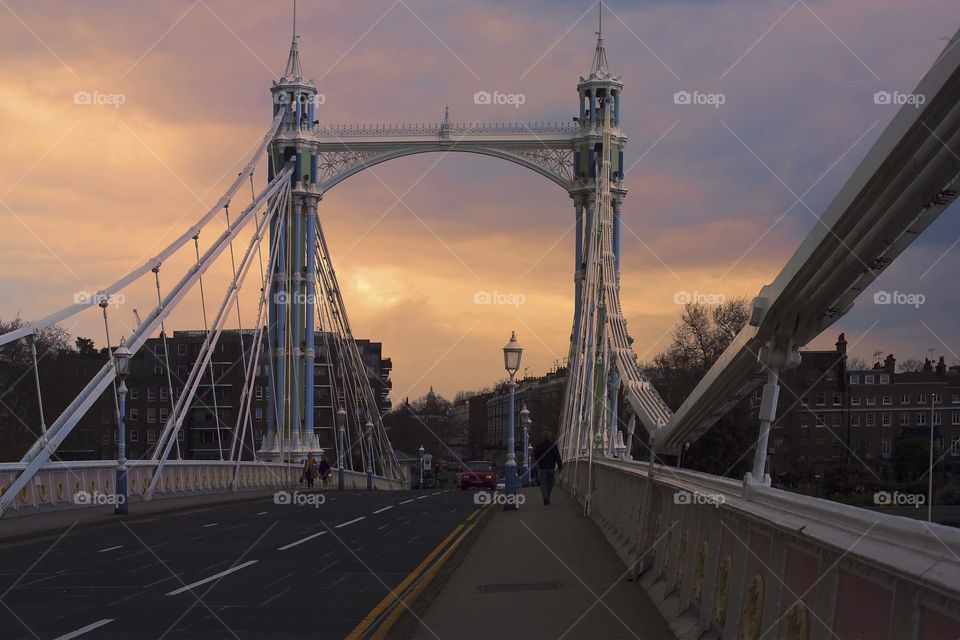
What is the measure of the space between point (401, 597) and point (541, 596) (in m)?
1.39

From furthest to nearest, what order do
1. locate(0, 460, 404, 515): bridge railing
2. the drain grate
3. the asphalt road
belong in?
locate(0, 460, 404, 515): bridge railing
the drain grate
the asphalt road

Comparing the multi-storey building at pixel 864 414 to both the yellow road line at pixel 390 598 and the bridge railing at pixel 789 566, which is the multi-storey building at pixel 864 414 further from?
the yellow road line at pixel 390 598

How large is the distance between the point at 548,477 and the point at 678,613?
2026 centimetres

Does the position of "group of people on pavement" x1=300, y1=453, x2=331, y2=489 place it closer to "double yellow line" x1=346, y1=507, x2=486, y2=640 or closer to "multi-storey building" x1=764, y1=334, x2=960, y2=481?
"multi-storey building" x1=764, y1=334, x2=960, y2=481

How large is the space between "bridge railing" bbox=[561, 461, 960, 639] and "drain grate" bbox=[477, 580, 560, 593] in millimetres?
1187

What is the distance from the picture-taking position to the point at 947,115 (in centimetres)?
580

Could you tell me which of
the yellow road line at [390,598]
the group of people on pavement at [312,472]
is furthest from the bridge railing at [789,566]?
the group of people on pavement at [312,472]

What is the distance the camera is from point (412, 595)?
42.2ft

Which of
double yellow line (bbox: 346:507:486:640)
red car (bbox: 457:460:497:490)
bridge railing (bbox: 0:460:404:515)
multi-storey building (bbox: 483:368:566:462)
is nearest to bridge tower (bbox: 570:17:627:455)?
red car (bbox: 457:460:497:490)

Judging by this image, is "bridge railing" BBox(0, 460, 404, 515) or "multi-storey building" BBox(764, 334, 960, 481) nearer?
"multi-storey building" BBox(764, 334, 960, 481)

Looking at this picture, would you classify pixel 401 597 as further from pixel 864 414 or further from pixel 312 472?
pixel 312 472

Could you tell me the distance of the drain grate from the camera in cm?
1360

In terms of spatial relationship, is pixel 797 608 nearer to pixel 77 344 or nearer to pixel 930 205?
pixel 930 205

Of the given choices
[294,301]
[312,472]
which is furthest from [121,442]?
[294,301]
